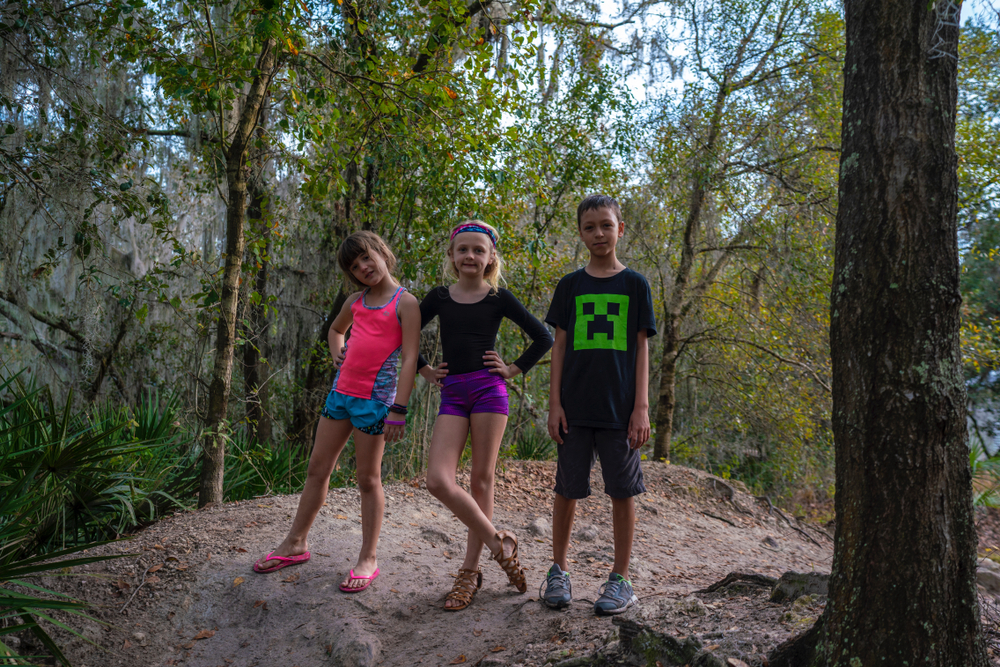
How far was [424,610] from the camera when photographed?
347 centimetres

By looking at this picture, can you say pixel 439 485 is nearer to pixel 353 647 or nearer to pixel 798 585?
pixel 353 647

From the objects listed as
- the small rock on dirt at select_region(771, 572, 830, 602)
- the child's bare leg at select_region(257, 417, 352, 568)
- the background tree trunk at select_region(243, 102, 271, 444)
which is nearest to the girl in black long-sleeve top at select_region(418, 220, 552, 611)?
the child's bare leg at select_region(257, 417, 352, 568)

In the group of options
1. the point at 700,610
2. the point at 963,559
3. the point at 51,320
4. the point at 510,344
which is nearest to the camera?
the point at 963,559

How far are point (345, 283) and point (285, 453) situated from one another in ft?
8.17

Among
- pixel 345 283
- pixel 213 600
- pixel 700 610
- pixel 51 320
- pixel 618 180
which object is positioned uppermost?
pixel 618 180

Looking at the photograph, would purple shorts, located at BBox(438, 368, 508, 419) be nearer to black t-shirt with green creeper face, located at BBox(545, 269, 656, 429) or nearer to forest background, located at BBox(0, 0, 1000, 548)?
black t-shirt with green creeper face, located at BBox(545, 269, 656, 429)

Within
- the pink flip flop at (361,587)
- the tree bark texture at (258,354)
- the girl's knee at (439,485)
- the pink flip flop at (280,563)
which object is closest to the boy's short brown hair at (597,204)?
the girl's knee at (439,485)

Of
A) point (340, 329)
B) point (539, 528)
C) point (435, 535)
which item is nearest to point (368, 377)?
point (340, 329)

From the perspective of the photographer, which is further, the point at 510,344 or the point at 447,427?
the point at 510,344

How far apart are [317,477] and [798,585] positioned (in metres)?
2.50

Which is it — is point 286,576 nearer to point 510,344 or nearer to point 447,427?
point 447,427

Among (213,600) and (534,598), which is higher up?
(534,598)

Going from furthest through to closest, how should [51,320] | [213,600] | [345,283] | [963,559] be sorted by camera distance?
[345,283], [51,320], [213,600], [963,559]

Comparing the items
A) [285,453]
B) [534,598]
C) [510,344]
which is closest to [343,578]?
[534,598]
